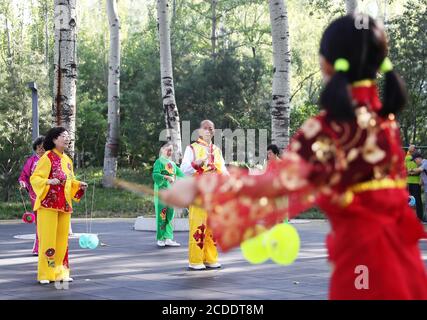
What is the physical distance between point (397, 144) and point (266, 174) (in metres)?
0.64

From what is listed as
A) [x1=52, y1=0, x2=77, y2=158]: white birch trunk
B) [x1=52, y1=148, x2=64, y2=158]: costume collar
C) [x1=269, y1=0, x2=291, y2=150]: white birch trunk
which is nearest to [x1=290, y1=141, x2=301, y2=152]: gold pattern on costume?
[x1=52, y1=148, x2=64, y2=158]: costume collar

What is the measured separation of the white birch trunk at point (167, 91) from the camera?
63.7 ft

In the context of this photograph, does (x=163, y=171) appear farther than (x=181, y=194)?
Yes

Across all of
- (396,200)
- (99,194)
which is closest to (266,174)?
(396,200)

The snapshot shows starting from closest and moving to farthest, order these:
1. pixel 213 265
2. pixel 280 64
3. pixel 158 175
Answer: pixel 213 265 → pixel 158 175 → pixel 280 64

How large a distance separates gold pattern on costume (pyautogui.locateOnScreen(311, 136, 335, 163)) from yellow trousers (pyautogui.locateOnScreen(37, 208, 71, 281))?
19.9ft

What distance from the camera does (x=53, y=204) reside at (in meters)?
8.96

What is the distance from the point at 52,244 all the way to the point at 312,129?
6070mm

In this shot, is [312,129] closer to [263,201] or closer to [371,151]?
[371,151]

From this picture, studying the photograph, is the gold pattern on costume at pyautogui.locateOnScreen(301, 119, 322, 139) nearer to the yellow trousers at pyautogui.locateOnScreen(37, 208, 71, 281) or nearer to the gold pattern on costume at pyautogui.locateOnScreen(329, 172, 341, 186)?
the gold pattern on costume at pyautogui.locateOnScreen(329, 172, 341, 186)

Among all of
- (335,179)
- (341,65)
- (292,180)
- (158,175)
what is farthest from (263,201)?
(158,175)

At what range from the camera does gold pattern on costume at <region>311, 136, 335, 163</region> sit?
131 inches

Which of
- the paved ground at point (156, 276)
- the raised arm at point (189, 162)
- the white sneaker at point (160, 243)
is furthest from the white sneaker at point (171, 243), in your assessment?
the raised arm at point (189, 162)
